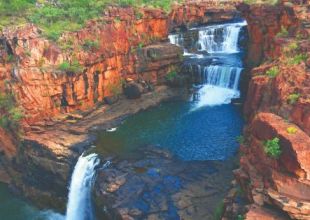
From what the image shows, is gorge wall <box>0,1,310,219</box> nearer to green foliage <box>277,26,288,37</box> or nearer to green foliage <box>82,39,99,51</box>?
green foliage <box>82,39,99,51</box>

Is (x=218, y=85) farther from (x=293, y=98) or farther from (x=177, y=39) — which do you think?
(x=293, y=98)

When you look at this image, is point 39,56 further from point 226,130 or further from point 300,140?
point 300,140

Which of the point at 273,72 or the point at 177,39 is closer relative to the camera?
the point at 273,72

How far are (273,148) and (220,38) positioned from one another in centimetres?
2708

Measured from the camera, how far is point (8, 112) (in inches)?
1246

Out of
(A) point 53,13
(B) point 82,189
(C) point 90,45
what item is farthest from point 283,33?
(A) point 53,13

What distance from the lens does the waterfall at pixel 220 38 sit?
4203 centimetres

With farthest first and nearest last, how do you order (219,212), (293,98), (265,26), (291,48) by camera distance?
(265,26)
(291,48)
(219,212)
(293,98)

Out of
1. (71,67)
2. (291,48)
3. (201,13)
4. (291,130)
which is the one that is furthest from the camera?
(201,13)

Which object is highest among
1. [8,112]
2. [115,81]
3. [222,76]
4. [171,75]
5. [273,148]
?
[273,148]

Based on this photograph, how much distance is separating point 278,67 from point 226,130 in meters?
7.62

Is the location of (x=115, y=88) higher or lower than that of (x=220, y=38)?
lower

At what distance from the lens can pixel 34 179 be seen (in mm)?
29906

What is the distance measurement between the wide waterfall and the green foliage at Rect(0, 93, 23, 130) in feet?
46.5
